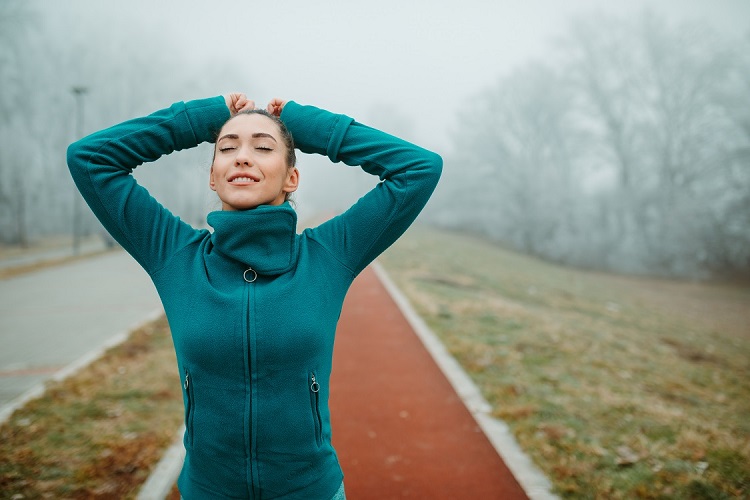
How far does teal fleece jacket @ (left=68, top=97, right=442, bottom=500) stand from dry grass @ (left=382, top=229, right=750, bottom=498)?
266 centimetres

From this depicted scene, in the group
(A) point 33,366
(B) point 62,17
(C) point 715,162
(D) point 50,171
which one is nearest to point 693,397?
(A) point 33,366

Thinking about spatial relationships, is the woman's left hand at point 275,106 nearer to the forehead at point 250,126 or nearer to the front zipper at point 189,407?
the forehead at point 250,126

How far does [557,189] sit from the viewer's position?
29.0 m

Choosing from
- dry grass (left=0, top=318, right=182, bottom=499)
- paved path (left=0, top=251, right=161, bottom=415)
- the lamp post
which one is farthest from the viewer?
the lamp post

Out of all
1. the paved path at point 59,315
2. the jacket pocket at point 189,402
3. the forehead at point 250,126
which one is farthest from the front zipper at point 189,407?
the paved path at point 59,315

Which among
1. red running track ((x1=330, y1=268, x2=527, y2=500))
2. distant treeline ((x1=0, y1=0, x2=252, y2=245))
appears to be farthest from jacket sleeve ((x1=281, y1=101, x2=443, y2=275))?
distant treeline ((x1=0, y1=0, x2=252, y2=245))

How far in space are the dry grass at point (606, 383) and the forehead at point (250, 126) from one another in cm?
317

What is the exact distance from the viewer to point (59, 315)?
9.16 m

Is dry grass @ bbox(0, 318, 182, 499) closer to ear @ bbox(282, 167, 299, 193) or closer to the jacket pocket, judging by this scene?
the jacket pocket

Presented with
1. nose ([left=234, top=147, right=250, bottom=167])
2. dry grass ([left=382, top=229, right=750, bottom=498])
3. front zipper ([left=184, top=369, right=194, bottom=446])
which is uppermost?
nose ([left=234, top=147, right=250, bottom=167])

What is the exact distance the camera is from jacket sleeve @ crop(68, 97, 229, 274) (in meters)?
1.62

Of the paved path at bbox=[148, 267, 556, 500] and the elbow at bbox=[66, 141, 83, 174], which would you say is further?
the paved path at bbox=[148, 267, 556, 500]

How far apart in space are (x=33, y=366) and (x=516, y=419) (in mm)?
6082

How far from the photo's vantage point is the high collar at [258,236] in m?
1.52
